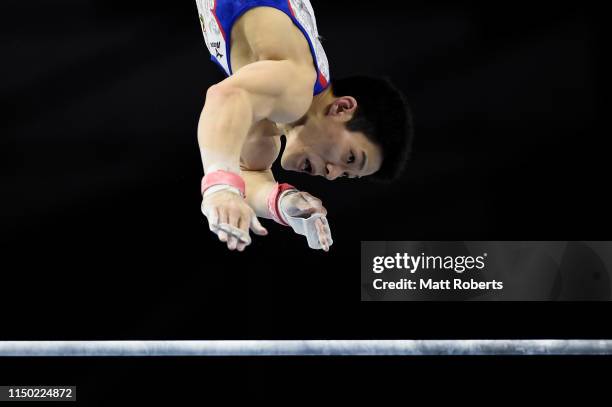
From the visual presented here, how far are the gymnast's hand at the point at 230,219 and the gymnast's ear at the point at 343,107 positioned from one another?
86cm

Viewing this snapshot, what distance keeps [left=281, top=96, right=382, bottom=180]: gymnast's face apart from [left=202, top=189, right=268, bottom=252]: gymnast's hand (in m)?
0.80

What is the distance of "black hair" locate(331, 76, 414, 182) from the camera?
9.16 feet

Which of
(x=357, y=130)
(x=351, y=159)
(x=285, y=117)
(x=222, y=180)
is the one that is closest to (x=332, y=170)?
(x=351, y=159)

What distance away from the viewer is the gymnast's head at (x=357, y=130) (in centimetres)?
279

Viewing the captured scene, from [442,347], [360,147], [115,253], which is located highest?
[360,147]

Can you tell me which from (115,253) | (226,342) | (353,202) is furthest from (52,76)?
(226,342)

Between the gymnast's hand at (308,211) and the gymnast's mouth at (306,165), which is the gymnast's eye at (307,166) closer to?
the gymnast's mouth at (306,165)

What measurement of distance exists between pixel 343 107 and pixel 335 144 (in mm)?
156

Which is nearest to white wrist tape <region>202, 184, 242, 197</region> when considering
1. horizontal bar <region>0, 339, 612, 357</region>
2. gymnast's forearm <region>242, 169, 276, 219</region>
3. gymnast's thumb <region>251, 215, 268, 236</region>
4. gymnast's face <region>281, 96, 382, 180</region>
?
gymnast's thumb <region>251, 215, 268, 236</region>

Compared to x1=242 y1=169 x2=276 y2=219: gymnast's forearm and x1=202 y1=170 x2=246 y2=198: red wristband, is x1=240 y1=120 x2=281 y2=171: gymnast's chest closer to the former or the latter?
x1=242 y1=169 x2=276 y2=219: gymnast's forearm

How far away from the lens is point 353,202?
427 centimetres

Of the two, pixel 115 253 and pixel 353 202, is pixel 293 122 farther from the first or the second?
pixel 115 253

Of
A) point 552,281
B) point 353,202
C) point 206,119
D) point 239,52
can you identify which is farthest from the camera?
point 353,202

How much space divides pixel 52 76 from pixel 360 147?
233 cm
